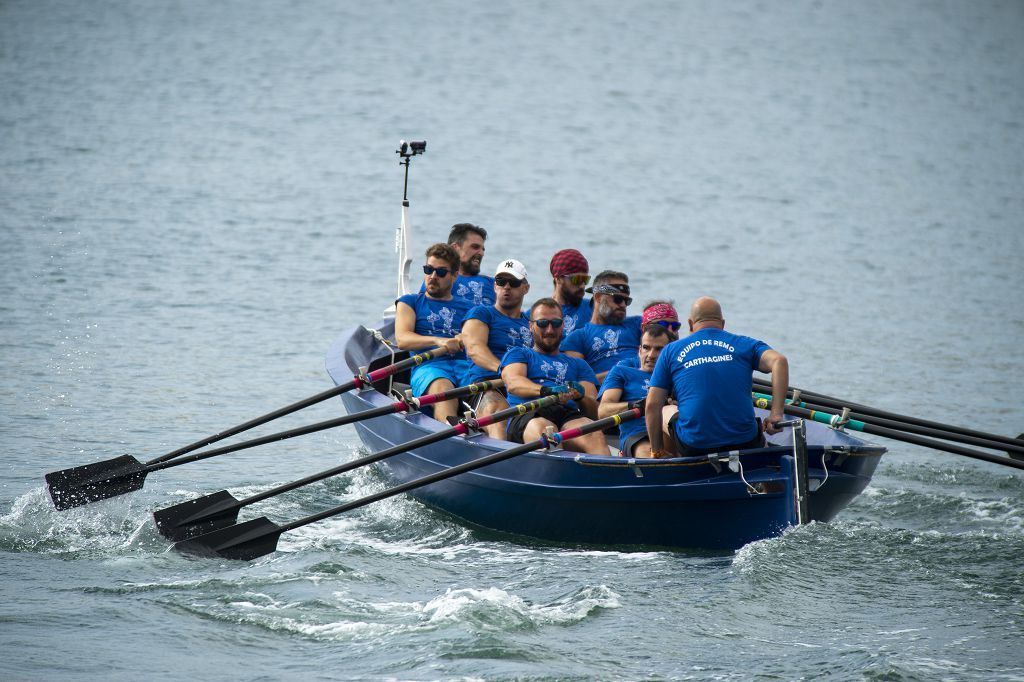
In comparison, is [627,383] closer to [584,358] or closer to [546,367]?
[546,367]

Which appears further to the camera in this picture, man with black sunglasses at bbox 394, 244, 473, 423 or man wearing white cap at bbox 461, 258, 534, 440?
man with black sunglasses at bbox 394, 244, 473, 423

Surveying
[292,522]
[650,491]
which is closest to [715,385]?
[650,491]

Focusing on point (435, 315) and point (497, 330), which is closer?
point (497, 330)

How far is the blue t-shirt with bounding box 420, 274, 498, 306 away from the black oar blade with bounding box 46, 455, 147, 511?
110 inches

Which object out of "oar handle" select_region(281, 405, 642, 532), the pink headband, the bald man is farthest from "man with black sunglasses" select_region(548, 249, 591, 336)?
the bald man

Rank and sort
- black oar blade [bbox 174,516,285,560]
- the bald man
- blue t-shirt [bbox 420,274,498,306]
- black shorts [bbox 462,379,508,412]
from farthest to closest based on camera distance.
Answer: blue t-shirt [bbox 420,274,498,306], black shorts [bbox 462,379,508,412], black oar blade [bbox 174,516,285,560], the bald man

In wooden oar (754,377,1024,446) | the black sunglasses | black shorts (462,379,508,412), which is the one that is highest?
the black sunglasses

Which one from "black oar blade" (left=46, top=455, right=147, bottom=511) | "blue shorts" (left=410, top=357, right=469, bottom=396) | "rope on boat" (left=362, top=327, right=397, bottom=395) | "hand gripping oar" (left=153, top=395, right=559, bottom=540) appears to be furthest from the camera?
"rope on boat" (left=362, top=327, right=397, bottom=395)

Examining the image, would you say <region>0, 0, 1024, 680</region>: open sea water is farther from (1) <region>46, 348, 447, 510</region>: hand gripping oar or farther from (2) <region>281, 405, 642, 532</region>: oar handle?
(2) <region>281, 405, 642, 532</region>: oar handle

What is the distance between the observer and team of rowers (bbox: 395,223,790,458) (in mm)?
8055

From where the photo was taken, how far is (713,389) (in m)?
8.01

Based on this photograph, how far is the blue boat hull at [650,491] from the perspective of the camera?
808 centimetres

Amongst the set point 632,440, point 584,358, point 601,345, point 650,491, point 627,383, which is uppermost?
point 601,345

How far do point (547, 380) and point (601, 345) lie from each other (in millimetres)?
778
